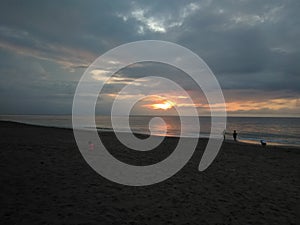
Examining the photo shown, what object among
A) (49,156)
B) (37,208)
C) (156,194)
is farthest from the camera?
(49,156)

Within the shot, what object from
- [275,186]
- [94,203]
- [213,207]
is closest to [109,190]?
[94,203]

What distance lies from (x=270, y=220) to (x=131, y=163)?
8049 mm

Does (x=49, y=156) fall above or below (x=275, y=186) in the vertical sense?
above

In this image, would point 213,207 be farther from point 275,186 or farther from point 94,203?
point 275,186

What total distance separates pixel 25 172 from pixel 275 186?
10.7m

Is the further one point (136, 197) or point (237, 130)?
point (237, 130)

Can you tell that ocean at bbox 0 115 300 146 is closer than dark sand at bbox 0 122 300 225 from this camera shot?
No

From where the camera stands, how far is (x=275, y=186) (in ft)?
32.3

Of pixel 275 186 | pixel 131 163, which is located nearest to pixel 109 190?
pixel 131 163

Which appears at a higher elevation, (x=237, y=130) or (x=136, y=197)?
Answer: (x=237, y=130)

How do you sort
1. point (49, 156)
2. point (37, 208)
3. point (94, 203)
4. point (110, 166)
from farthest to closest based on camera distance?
point (49, 156) < point (110, 166) < point (94, 203) < point (37, 208)

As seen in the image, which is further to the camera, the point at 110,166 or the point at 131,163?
the point at 131,163

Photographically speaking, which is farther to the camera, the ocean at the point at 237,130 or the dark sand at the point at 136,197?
the ocean at the point at 237,130

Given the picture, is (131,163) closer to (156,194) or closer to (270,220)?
(156,194)
